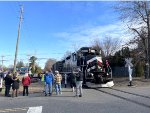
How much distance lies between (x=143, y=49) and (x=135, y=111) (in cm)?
3005

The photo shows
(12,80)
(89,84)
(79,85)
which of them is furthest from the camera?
(89,84)

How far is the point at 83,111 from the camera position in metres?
15.1

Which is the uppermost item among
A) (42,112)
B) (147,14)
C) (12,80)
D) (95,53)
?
(147,14)

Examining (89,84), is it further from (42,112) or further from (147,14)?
(42,112)

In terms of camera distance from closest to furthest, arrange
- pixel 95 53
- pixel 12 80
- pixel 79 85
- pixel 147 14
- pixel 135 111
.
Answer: pixel 135 111, pixel 79 85, pixel 12 80, pixel 95 53, pixel 147 14

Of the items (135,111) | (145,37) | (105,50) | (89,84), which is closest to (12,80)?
(89,84)

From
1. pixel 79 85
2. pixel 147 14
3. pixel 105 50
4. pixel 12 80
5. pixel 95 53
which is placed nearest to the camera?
pixel 79 85

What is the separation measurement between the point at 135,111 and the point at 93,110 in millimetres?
1880

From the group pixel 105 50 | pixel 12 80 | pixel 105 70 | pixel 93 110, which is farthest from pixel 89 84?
pixel 105 50

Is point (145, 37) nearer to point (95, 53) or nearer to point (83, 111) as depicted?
point (95, 53)

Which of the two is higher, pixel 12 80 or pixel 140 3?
pixel 140 3

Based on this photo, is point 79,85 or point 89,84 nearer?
point 79,85

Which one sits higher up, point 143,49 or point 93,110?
point 143,49

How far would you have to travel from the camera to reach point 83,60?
34875mm
